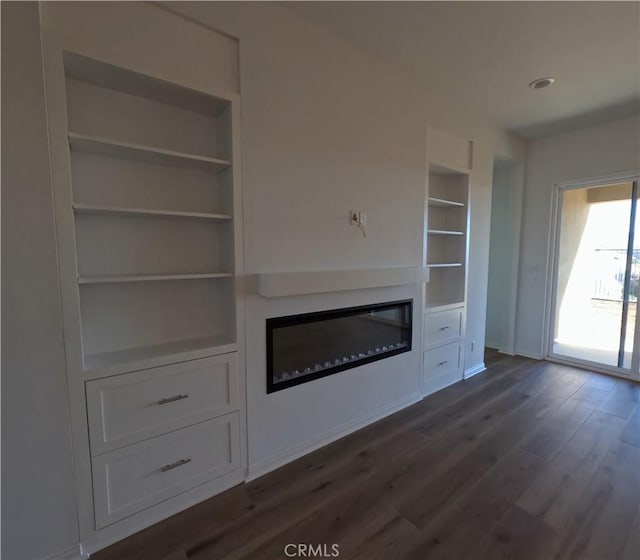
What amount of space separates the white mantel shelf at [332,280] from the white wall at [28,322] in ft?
3.26

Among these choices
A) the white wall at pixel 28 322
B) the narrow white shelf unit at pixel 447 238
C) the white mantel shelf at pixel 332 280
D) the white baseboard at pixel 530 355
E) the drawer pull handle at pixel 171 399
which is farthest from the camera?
the white baseboard at pixel 530 355

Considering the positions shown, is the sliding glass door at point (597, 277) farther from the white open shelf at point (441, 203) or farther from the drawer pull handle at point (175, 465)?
the drawer pull handle at point (175, 465)

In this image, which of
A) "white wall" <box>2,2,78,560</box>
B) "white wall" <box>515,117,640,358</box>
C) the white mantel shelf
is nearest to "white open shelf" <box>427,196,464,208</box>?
the white mantel shelf

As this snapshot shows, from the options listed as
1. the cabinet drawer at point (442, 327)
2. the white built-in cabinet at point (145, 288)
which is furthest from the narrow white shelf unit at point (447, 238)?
the white built-in cabinet at point (145, 288)

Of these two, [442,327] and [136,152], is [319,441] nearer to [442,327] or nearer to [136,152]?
[442,327]

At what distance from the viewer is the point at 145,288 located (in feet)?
5.76

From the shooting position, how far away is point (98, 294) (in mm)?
1626

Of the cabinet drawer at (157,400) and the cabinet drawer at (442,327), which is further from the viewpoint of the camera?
the cabinet drawer at (442,327)

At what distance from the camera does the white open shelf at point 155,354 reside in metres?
1.50

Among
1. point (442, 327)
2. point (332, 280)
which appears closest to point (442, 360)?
point (442, 327)

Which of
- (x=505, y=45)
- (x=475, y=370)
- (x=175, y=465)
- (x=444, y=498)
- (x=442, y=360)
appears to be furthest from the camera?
(x=475, y=370)

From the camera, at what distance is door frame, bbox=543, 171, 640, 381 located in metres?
3.52

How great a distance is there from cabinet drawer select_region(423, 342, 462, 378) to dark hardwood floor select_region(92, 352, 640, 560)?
462 millimetres

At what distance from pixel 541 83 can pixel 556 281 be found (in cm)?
245
